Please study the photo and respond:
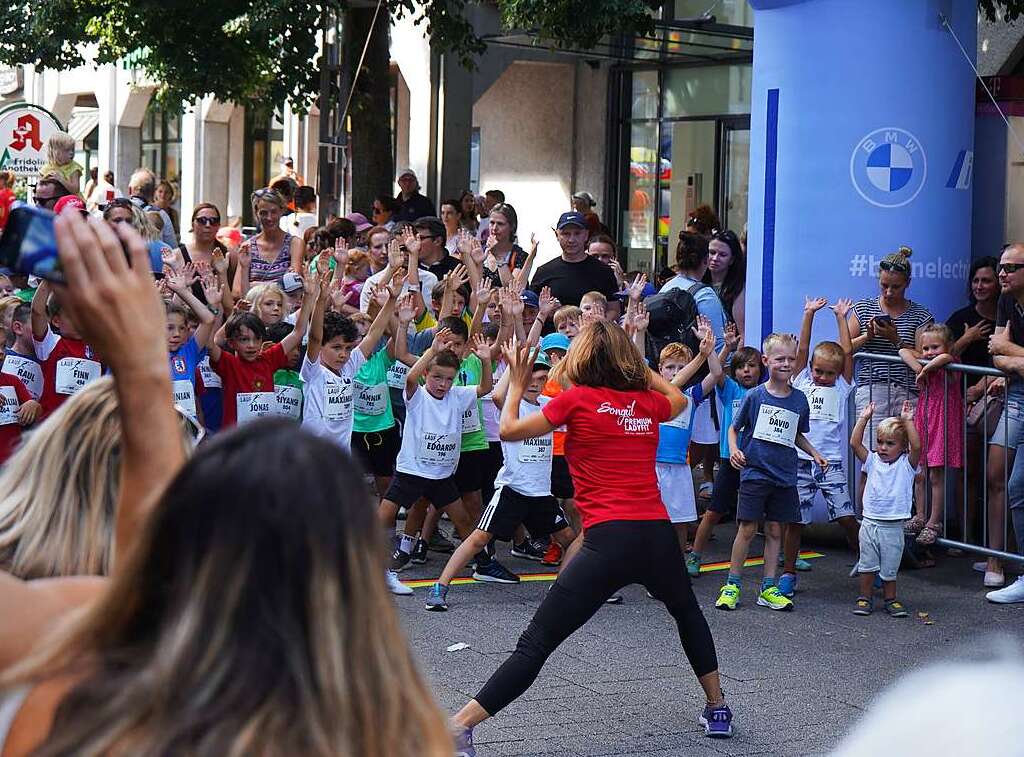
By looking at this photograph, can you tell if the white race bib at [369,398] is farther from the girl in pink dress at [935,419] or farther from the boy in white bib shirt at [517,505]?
the girl in pink dress at [935,419]

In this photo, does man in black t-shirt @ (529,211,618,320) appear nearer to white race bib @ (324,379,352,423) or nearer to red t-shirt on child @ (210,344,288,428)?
white race bib @ (324,379,352,423)

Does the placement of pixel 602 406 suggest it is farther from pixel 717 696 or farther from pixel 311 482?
pixel 311 482

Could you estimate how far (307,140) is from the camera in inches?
1139

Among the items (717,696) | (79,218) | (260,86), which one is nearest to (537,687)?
(717,696)

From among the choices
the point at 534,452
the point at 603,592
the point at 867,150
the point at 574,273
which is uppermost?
the point at 867,150

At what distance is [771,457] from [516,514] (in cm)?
146

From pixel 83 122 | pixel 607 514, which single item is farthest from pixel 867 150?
pixel 83 122

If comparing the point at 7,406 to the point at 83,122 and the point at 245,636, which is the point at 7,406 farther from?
the point at 83,122

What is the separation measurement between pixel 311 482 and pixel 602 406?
4.72 metres

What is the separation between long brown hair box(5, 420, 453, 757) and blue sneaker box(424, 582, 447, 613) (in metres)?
6.75

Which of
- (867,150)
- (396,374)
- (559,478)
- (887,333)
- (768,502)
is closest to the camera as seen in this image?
(768,502)

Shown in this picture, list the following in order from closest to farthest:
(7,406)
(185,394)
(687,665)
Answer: (687,665), (7,406), (185,394)

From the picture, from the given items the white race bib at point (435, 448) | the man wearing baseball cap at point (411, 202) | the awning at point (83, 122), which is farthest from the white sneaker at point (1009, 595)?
the awning at point (83, 122)

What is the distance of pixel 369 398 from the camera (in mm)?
9750
